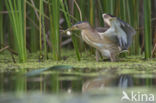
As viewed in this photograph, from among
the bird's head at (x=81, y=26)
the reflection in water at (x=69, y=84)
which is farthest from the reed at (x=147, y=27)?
the reflection in water at (x=69, y=84)

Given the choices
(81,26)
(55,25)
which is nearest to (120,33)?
(81,26)

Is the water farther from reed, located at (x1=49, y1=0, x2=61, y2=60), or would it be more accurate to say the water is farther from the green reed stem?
the green reed stem

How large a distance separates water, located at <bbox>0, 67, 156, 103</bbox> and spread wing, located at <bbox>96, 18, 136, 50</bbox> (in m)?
0.87

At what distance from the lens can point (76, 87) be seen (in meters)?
2.38

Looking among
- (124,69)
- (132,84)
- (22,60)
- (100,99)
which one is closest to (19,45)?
(22,60)

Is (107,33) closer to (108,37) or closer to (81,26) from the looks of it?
(108,37)

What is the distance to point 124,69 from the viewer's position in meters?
3.30

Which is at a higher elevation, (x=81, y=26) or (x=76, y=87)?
(x=81, y=26)

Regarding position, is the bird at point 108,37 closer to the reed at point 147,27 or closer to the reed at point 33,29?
the reed at point 147,27

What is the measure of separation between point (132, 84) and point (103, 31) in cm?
161

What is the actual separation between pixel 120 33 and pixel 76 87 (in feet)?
5.53

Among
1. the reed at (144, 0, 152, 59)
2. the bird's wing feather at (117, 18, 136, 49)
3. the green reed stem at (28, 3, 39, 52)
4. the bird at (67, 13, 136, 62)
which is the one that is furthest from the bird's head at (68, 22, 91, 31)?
the green reed stem at (28, 3, 39, 52)

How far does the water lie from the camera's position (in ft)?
6.63

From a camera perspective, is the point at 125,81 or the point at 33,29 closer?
the point at 125,81
